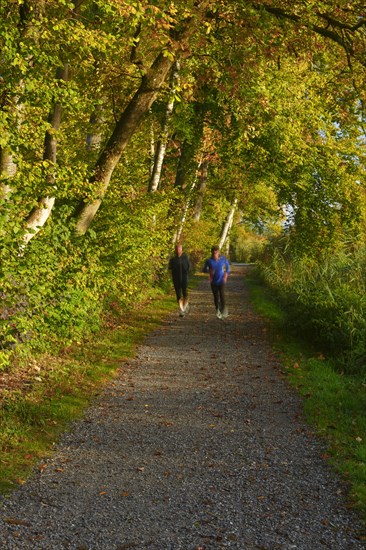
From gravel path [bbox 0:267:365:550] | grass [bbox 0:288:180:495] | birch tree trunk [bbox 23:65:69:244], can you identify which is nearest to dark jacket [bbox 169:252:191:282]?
grass [bbox 0:288:180:495]

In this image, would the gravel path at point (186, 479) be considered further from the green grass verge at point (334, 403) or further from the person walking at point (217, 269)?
the person walking at point (217, 269)

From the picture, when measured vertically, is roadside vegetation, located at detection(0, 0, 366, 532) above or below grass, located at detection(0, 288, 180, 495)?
above

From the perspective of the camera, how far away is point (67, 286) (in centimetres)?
996

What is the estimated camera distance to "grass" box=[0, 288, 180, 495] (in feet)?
23.7

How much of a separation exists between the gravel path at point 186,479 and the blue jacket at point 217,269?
6.91 meters

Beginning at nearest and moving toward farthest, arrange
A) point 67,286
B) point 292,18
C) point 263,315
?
point 67,286, point 292,18, point 263,315

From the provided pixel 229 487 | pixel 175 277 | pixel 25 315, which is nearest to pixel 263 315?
pixel 175 277

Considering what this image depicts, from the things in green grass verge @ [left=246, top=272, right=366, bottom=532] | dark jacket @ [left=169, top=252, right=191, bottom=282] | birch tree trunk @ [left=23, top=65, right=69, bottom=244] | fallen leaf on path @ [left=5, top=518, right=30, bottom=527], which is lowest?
fallen leaf on path @ [left=5, top=518, right=30, bottom=527]

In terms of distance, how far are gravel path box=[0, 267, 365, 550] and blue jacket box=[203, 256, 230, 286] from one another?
6.91 m

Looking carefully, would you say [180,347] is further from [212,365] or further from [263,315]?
[263,315]

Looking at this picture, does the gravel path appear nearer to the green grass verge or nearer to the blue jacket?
the green grass verge

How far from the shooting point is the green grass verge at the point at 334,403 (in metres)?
6.91

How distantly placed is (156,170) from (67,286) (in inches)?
527

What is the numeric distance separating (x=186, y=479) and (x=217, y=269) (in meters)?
12.1
